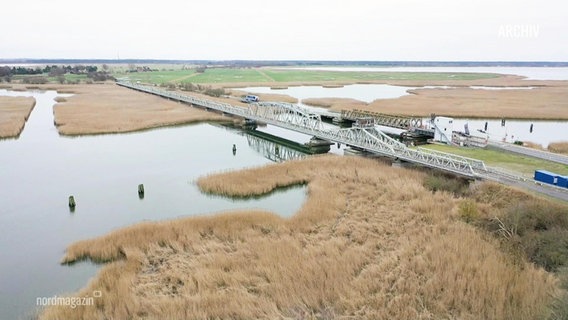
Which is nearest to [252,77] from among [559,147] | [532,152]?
[559,147]

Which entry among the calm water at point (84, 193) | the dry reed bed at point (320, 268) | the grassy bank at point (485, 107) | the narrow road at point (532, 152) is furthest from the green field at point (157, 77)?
the dry reed bed at point (320, 268)

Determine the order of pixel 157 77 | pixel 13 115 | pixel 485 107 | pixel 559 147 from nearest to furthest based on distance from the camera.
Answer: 1. pixel 559 147
2. pixel 13 115
3. pixel 485 107
4. pixel 157 77

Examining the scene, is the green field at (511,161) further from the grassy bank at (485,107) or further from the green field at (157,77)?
the green field at (157,77)

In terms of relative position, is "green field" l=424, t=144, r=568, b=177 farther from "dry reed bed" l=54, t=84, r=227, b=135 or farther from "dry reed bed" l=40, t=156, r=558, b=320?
"dry reed bed" l=54, t=84, r=227, b=135

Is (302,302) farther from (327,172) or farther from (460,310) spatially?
(327,172)

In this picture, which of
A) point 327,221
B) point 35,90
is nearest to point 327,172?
point 327,221

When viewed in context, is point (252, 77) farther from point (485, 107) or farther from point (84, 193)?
point (84, 193)
